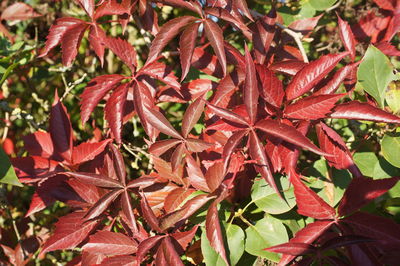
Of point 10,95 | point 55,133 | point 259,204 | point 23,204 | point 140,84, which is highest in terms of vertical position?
point 140,84

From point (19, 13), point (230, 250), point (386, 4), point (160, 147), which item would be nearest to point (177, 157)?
point (160, 147)

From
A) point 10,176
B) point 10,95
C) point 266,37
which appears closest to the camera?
point 10,176

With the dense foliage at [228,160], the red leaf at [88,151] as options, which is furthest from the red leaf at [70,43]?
the red leaf at [88,151]

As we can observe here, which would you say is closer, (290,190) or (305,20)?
(290,190)

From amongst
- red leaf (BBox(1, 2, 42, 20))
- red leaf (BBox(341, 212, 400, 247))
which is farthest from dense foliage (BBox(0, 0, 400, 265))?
red leaf (BBox(1, 2, 42, 20))

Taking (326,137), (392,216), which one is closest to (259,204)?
(326,137)

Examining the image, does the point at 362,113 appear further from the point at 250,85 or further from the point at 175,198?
the point at 175,198

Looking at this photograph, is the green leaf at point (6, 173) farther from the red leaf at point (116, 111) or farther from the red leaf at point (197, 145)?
the red leaf at point (197, 145)

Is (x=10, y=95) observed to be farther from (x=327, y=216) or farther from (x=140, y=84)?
(x=327, y=216)

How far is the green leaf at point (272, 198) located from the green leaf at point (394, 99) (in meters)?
0.32

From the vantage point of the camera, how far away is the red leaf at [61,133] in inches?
48.6

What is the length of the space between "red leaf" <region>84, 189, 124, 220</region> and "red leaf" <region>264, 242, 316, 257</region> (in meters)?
0.39

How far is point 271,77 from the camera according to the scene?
100cm

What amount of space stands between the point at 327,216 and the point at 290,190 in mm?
132
